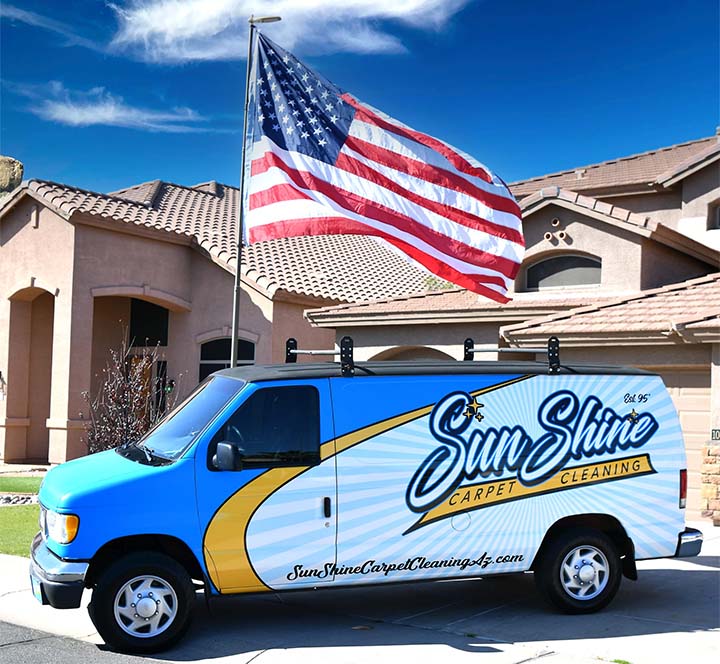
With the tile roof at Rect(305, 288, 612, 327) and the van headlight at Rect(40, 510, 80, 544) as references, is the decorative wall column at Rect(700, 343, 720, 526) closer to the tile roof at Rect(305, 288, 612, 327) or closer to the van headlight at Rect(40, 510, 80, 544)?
the tile roof at Rect(305, 288, 612, 327)

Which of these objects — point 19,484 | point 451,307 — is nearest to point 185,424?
point 451,307

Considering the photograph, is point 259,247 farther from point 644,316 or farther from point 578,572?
point 578,572

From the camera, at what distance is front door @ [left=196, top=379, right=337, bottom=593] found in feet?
24.4

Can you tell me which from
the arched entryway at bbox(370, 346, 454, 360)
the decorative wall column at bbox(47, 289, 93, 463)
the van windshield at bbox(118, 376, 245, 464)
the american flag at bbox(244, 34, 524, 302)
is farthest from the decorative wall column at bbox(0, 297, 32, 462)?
the van windshield at bbox(118, 376, 245, 464)

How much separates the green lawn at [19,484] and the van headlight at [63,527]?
1033 centimetres

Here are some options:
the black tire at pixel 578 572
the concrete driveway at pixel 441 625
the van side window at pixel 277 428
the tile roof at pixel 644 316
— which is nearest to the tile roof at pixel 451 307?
the tile roof at pixel 644 316

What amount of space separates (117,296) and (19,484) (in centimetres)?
614

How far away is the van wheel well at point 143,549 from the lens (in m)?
7.25

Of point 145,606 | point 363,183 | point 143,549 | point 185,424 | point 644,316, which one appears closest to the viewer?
point 145,606

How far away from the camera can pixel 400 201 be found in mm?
11852

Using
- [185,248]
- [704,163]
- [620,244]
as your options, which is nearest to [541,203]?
[620,244]

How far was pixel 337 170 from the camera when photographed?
11414mm

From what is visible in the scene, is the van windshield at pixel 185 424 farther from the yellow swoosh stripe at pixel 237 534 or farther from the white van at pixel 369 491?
the yellow swoosh stripe at pixel 237 534

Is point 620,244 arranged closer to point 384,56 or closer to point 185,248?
point 384,56
